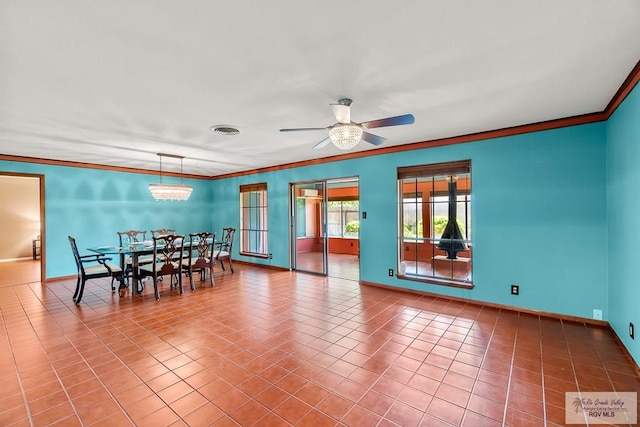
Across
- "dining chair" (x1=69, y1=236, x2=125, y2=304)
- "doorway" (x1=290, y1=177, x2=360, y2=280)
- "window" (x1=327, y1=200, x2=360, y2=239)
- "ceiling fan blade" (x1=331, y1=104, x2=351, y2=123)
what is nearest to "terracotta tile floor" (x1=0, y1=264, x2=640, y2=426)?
"dining chair" (x1=69, y1=236, x2=125, y2=304)

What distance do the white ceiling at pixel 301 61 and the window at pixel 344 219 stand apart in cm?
650

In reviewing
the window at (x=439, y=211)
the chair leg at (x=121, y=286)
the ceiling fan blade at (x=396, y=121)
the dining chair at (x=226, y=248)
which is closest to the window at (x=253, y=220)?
the dining chair at (x=226, y=248)

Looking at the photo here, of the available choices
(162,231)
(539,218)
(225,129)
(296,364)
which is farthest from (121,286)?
(539,218)

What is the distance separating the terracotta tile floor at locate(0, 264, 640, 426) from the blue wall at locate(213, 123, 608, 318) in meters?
0.36

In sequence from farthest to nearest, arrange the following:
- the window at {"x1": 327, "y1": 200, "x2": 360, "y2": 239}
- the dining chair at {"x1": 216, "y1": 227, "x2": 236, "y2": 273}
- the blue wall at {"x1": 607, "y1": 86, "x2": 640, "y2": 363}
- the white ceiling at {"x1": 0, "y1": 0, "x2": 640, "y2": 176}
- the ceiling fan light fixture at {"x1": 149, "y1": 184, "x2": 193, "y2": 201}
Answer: the window at {"x1": 327, "y1": 200, "x2": 360, "y2": 239}, the dining chair at {"x1": 216, "y1": 227, "x2": 236, "y2": 273}, the ceiling fan light fixture at {"x1": 149, "y1": 184, "x2": 193, "y2": 201}, the blue wall at {"x1": 607, "y1": 86, "x2": 640, "y2": 363}, the white ceiling at {"x1": 0, "y1": 0, "x2": 640, "y2": 176}

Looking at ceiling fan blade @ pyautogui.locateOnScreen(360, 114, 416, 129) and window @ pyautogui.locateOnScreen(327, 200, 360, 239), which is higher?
ceiling fan blade @ pyautogui.locateOnScreen(360, 114, 416, 129)

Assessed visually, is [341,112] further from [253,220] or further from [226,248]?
[253,220]

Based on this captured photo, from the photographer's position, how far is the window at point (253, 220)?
7402 mm

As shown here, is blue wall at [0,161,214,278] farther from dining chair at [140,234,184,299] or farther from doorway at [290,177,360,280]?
doorway at [290,177,360,280]

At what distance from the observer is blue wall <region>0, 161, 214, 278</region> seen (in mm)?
5797

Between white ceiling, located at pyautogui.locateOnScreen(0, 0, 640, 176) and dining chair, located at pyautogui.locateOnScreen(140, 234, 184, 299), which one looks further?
dining chair, located at pyautogui.locateOnScreen(140, 234, 184, 299)

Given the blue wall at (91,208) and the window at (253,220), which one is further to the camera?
the window at (253,220)

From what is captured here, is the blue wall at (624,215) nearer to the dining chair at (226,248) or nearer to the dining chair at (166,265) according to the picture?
the dining chair at (166,265)

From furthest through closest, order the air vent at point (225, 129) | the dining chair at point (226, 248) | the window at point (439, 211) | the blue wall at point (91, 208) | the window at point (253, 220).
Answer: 1. the window at point (253, 220)
2. the dining chair at point (226, 248)
3. the blue wall at point (91, 208)
4. the window at point (439, 211)
5. the air vent at point (225, 129)
